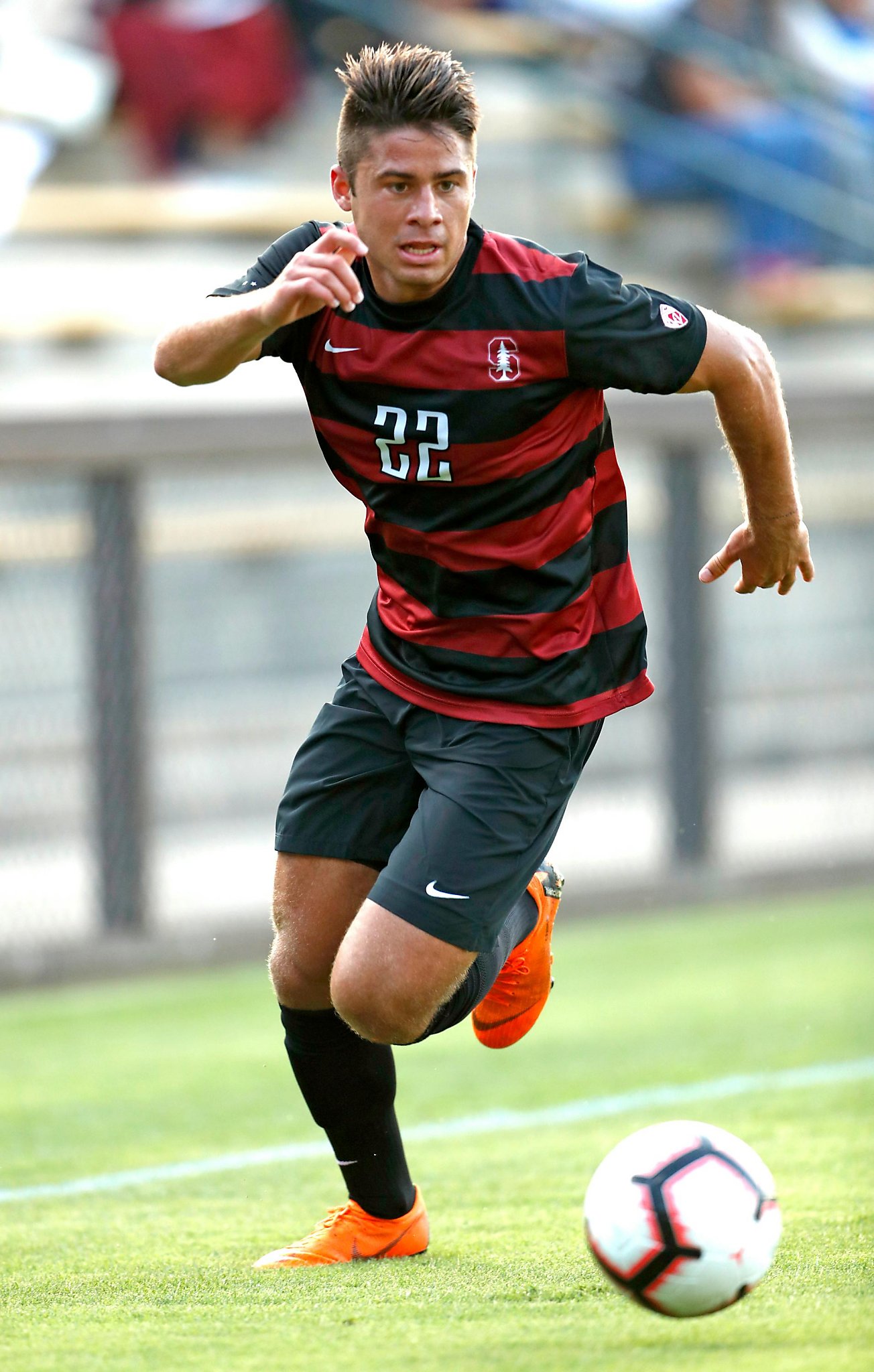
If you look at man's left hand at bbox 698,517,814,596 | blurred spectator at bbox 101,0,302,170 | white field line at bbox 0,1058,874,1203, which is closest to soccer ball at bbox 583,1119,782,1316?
man's left hand at bbox 698,517,814,596

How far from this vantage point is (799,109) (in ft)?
44.0

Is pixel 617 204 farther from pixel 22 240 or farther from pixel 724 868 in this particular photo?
pixel 724 868

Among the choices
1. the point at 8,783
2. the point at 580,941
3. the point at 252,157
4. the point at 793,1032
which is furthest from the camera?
the point at 252,157

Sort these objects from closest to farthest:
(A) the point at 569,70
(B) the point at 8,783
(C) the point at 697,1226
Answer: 1. (C) the point at 697,1226
2. (B) the point at 8,783
3. (A) the point at 569,70

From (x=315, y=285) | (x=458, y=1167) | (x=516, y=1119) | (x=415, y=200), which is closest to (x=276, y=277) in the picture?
(x=415, y=200)

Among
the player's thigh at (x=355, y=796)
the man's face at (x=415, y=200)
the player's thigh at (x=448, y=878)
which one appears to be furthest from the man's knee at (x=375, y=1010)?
the man's face at (x=415, y=200)

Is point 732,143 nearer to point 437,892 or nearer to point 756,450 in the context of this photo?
point 756,450

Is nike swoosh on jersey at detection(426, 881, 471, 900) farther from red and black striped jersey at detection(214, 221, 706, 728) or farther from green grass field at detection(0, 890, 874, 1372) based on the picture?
green grass field at detection(0, 890, 874, 1372)

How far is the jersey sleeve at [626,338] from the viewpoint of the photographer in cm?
321

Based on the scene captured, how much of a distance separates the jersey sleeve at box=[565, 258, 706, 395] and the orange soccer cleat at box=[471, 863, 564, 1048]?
3.48 feet

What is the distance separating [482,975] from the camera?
3.49 meters

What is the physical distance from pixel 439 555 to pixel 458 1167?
1.71 meters

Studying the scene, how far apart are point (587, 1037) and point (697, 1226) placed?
10.1 ft

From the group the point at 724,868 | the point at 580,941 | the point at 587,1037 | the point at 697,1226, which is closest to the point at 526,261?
the point at 697,1226
